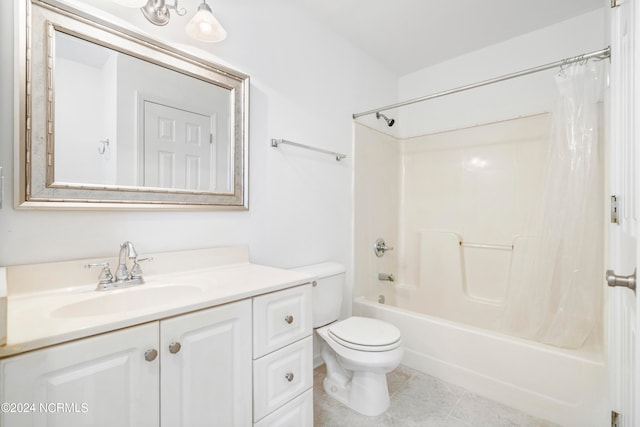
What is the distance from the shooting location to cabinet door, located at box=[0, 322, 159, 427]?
1.94 ft

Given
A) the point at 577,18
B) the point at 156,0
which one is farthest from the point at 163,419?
the point at 577,18

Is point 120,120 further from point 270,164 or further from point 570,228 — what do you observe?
point 570,228

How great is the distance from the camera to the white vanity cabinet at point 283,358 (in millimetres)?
1024

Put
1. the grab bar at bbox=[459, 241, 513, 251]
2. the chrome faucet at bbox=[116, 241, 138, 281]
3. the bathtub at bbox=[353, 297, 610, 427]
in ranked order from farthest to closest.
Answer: the grab bar at bbox=[459, 241, 513, 251] → the bathtub at bbox=[353, 297, 610, 427] → the chrome faucet at bbox=[116, 241, 138, 281]

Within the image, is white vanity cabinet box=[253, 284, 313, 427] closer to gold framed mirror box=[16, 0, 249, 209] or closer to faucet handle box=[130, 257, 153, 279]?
faucet handle box=[130, 257, 153, 279]

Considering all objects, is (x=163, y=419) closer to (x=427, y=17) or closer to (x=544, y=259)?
(x=544, y=259)

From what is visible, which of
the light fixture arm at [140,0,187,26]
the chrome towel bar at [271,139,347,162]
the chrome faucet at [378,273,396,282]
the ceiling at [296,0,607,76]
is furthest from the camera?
the chrome faucet at [378,273,396,282]

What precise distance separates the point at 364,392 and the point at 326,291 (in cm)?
57

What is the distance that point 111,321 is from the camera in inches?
27.7

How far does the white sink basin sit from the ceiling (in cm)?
184

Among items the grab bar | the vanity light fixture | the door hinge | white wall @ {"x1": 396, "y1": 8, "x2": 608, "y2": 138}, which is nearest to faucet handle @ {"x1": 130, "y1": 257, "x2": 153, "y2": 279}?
the vanity light fixture

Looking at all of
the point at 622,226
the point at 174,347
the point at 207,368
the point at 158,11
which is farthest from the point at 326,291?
the point at 158,11

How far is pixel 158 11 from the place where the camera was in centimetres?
119

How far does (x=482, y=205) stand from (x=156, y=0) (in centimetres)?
245
